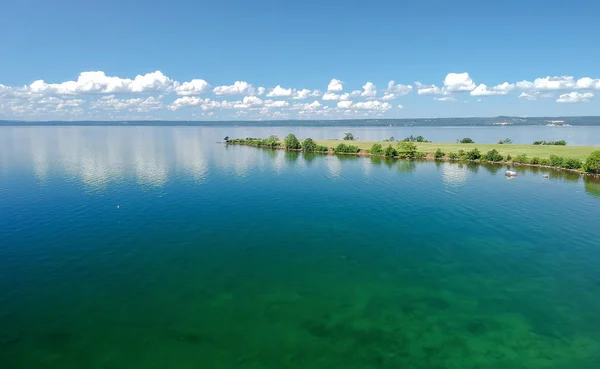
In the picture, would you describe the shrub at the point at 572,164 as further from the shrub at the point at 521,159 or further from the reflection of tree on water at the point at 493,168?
the reflection of tree on water at the point at 493,168

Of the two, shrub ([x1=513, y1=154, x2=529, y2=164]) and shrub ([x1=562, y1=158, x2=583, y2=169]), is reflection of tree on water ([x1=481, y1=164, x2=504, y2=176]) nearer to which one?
shrub ([x1=513, y1=154, x2=529, y2=164])

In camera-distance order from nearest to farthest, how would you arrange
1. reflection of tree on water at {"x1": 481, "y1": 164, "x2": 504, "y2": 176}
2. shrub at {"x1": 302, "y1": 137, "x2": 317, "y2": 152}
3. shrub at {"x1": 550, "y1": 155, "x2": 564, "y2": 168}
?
reflection of tree on water at {"x1": 481, "y1": 164, "x2": 504, "y2": 176}
shrub at {"x1": 550, "y1": 155, "x2": 564, "y2": 168}
shrub at {"x1": 302, "y1": 137, "x2": 317, "y2": 152}

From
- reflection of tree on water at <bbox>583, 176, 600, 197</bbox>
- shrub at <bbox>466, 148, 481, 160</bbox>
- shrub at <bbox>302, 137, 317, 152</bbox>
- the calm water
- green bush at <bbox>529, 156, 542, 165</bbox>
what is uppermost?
shrub at <bbox>302, 137, 317, 152</bbox>

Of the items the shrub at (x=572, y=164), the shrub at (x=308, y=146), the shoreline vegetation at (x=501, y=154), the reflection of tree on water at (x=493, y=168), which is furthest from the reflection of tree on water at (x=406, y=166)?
the shrub at (x=308, y=146)

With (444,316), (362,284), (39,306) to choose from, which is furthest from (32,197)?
(444,316)

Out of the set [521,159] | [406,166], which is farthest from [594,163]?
[406,166]

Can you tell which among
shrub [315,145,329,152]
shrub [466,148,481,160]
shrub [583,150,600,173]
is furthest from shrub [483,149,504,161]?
shrub [315,145,329,152]

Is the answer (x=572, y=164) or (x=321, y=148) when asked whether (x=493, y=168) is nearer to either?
(x=572, y=164)
